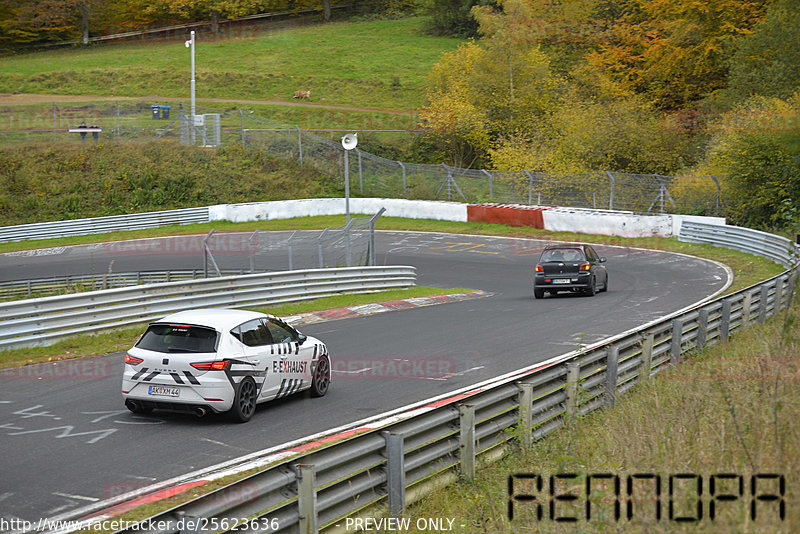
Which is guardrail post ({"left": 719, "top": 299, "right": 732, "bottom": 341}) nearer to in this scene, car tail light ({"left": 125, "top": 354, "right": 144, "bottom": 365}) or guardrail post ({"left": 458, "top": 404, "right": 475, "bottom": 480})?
guardrail post ({"left": 458, "top": 404, "right": 475, "bottom": 480})

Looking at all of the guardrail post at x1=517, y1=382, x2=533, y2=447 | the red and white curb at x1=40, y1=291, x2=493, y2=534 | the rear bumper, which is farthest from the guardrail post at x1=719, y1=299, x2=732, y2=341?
the rear bumper

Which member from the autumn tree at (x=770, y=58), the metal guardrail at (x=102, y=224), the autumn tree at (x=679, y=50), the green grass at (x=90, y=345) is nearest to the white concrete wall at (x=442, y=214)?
the metal guardrail at (x=102, y=224)

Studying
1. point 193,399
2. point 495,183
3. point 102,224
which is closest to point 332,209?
point 495,183

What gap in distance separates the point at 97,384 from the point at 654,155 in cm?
4320

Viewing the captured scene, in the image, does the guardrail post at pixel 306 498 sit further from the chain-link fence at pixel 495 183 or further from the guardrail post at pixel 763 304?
the chain-link fence at pixel 495 183

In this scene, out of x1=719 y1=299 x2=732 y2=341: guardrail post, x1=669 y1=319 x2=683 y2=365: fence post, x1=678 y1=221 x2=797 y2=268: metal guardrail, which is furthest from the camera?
x1=678 y1=221 x2=797 y2=268: metal guardrail

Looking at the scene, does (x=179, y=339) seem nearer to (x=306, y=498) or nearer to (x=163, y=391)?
(x=163, y=391)

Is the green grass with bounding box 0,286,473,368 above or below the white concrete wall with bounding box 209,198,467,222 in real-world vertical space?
below

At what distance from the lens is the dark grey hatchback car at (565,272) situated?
24141 mm

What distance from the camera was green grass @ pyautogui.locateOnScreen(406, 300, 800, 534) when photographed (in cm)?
577

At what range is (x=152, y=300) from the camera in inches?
744

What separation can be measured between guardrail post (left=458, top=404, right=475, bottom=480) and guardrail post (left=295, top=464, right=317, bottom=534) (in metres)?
2.26

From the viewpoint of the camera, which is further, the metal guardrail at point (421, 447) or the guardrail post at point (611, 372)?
the guardrail post at point (611, 372)

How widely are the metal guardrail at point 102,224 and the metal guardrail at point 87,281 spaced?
46.0ft
